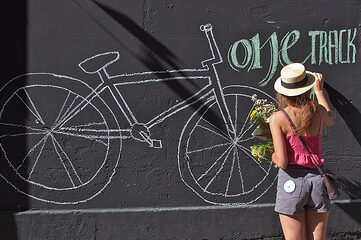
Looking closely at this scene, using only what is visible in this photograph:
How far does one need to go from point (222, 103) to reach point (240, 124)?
0.31m

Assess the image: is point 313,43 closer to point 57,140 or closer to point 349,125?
point 349,125

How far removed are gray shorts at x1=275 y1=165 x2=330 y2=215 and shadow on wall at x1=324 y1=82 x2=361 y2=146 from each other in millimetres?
1706

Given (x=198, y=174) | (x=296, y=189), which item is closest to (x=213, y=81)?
(x=198, y=174)

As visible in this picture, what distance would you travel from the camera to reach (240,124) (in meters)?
4.60

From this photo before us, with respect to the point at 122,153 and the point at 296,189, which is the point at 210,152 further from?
the point at 296,189

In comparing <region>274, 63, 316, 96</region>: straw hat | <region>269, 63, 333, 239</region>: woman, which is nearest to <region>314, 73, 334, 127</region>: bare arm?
<region>269, 63, 333, 239</region>: woman

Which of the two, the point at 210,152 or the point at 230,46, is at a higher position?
the point at 230,46

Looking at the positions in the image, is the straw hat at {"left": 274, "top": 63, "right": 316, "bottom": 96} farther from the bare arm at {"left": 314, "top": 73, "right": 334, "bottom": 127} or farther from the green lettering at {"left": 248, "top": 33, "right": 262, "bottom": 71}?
the green lettering at {"left": 248, "top": 33, "right": 262, "bottom": 71}

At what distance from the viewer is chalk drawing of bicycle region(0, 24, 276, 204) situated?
178 inches

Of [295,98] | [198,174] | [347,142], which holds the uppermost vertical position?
[295,98]

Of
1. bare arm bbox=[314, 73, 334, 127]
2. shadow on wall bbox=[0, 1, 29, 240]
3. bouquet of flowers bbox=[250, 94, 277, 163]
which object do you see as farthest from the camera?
shadow on wall bbox=[0, 1, 29, 240]

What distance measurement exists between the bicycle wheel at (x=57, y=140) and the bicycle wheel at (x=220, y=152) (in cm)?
82

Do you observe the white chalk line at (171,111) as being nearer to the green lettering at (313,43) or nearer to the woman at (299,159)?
the green lettering at (313,43)

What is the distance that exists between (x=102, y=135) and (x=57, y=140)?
0.51m
